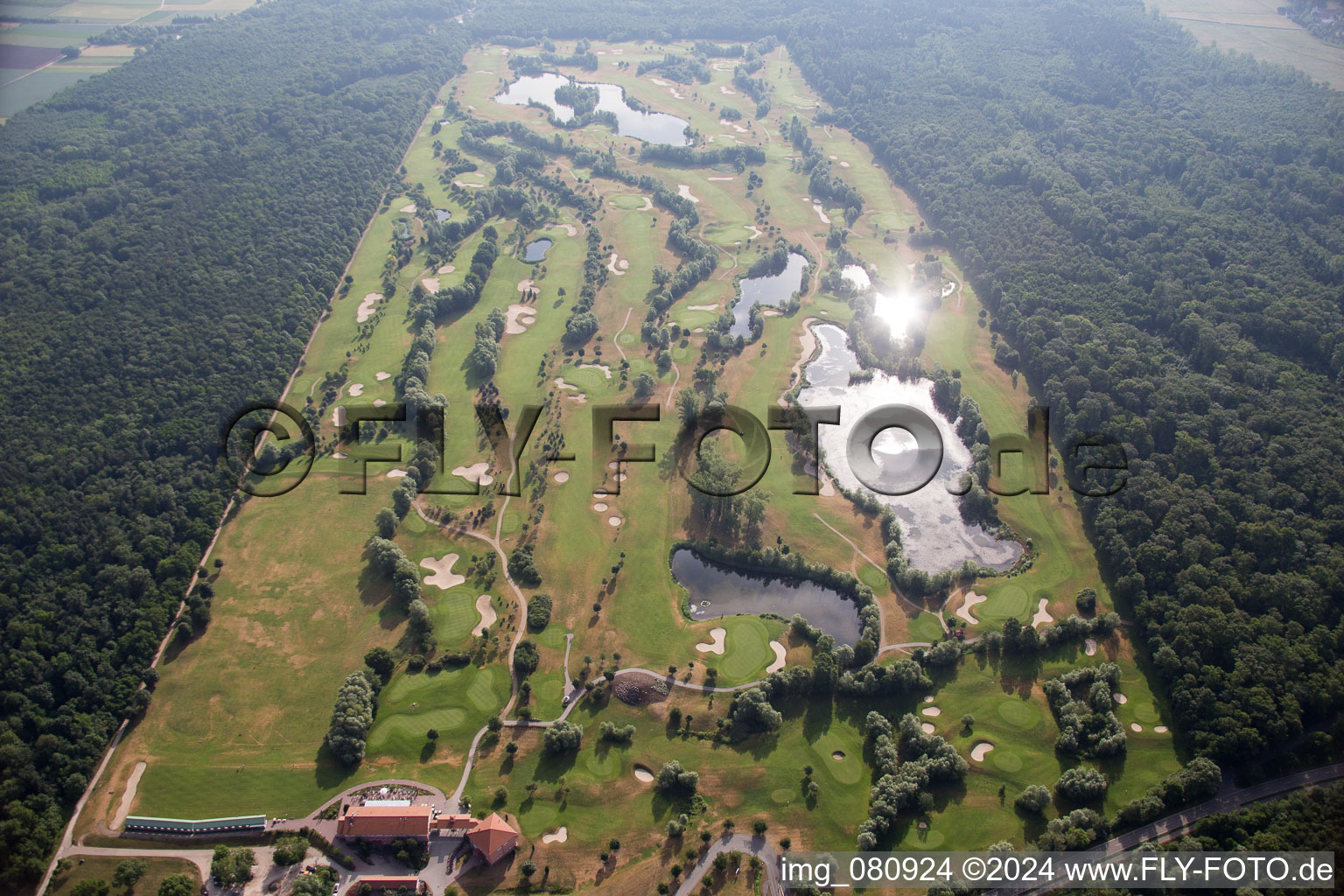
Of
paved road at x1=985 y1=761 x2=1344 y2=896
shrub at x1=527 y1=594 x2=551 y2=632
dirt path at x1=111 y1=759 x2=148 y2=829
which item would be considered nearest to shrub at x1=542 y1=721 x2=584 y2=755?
shrub at x1=527 y1=594 x2=551 y2=632

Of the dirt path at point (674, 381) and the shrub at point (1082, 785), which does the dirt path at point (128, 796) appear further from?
the shrub at point (1082, 785)

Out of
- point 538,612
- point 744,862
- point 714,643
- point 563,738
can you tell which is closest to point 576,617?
point 538,612

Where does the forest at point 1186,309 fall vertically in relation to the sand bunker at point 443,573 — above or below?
above

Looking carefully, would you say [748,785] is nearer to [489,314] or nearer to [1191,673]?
[1191,673]

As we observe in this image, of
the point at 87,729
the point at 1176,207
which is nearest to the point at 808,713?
the point at 87,729

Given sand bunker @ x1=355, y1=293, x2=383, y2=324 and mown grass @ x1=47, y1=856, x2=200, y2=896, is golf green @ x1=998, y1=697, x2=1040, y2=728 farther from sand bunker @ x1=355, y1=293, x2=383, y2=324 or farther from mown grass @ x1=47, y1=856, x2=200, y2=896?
sand bunker @ x1=355, y1=293, x2=383, y2=324

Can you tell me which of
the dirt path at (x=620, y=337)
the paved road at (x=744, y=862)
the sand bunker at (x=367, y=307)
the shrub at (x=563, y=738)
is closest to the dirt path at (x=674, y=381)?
the dirt path at (x=620, y=337)

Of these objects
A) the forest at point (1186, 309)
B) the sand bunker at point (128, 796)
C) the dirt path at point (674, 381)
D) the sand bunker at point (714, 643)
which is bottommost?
the sand bunker at point (128, 796)

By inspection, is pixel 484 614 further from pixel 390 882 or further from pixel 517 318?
pixel 517 318
